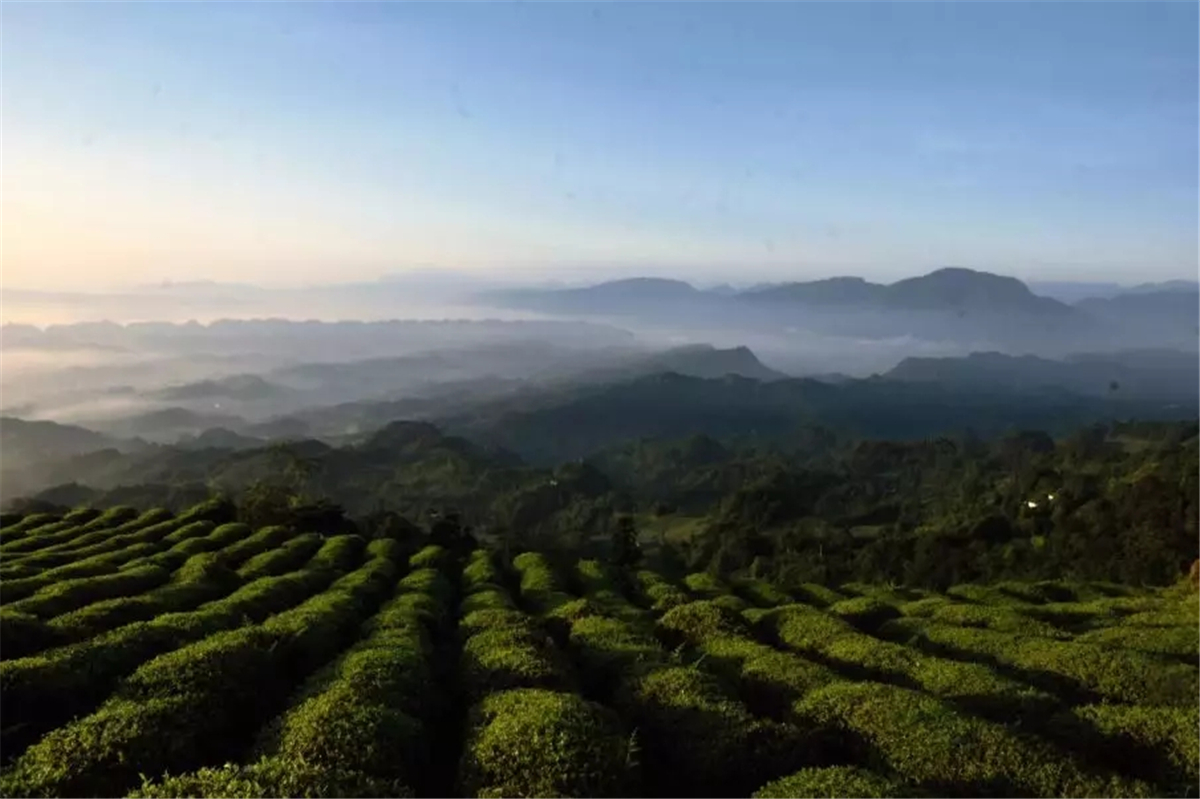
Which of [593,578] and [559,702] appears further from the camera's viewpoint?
[593,578]

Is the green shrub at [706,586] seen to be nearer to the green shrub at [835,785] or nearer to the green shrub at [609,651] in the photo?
the green shrub at [609,651]

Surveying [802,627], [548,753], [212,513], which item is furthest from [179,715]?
[212,513]

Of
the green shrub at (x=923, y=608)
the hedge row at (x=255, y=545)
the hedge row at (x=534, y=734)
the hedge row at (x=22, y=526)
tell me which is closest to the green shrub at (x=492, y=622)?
the hedge row at (x=534, y=734)

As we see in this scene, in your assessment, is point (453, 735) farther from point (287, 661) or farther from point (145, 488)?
point (145, 488)

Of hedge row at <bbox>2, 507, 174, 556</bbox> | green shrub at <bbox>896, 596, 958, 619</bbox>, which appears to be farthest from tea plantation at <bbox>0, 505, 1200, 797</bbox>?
hedge row at <bbox>2, 507, 174, 556</bbox>

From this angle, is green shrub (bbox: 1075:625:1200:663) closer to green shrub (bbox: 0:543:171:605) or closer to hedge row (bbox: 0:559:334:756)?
hedge row (bbox: 0:559:334:756)

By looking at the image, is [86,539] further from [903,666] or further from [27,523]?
[903,666]

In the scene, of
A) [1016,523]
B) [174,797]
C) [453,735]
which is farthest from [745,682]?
[1016,523]
